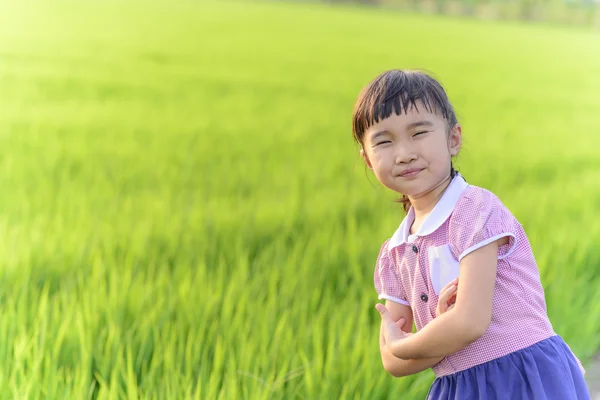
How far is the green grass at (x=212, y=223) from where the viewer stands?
6.16ft

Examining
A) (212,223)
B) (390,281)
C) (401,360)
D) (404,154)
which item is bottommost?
(212,223)

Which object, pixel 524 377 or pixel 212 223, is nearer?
pixel 524 377

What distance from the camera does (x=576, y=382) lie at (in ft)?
4.51

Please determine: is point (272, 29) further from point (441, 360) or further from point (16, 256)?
point (441, 360)

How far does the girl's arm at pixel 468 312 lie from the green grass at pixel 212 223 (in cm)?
60

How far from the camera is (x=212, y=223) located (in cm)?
307

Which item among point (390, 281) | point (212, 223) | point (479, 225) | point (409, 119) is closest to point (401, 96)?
point (409, 119)

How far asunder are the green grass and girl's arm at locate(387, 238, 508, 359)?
60 cm

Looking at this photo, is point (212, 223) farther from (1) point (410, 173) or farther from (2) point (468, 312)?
(2) point (468, 312)

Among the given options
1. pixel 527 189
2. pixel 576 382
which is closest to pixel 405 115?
pixel 576 382

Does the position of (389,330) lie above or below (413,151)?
below

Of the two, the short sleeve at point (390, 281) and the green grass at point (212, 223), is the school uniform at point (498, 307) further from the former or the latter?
the green grass at point (212, 223)

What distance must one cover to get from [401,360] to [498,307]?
8.8 inches

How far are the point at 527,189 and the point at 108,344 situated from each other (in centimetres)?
291
